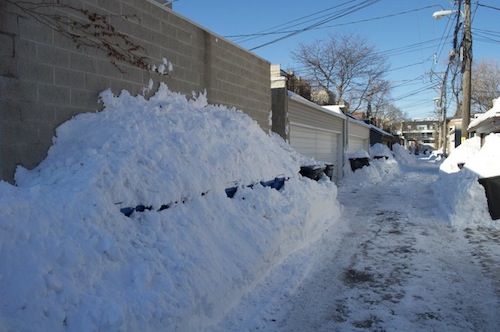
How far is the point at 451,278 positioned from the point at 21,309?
484 centimetres

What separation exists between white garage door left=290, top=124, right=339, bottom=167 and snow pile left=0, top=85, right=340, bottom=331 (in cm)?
751

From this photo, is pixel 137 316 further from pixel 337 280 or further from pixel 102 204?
pixel 337 280

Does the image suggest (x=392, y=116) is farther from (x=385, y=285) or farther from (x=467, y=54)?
(x=385, y=285)

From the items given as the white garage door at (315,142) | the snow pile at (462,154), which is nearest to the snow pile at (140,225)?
the white garage door at (315,142)

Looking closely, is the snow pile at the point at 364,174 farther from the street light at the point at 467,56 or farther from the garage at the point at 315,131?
the street light at the point at 467,56

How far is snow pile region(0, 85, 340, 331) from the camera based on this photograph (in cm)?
305

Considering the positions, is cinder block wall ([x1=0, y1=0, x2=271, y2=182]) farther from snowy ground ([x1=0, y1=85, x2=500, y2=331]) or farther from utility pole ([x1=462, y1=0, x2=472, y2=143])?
utility pole ([x1=462, y1=0, x2=472, y2=143])

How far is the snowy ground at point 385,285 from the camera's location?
411 cm

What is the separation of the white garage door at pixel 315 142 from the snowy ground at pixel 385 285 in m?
6.54

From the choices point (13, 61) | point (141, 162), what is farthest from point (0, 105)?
point (141, 162)

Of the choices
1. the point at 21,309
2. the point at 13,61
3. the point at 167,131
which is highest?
the point at 13,61

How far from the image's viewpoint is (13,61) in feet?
14.6

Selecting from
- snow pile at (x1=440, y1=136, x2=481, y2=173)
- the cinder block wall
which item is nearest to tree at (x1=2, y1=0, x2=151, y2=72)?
the cinder block wall

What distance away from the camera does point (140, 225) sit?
4297 millimetres
